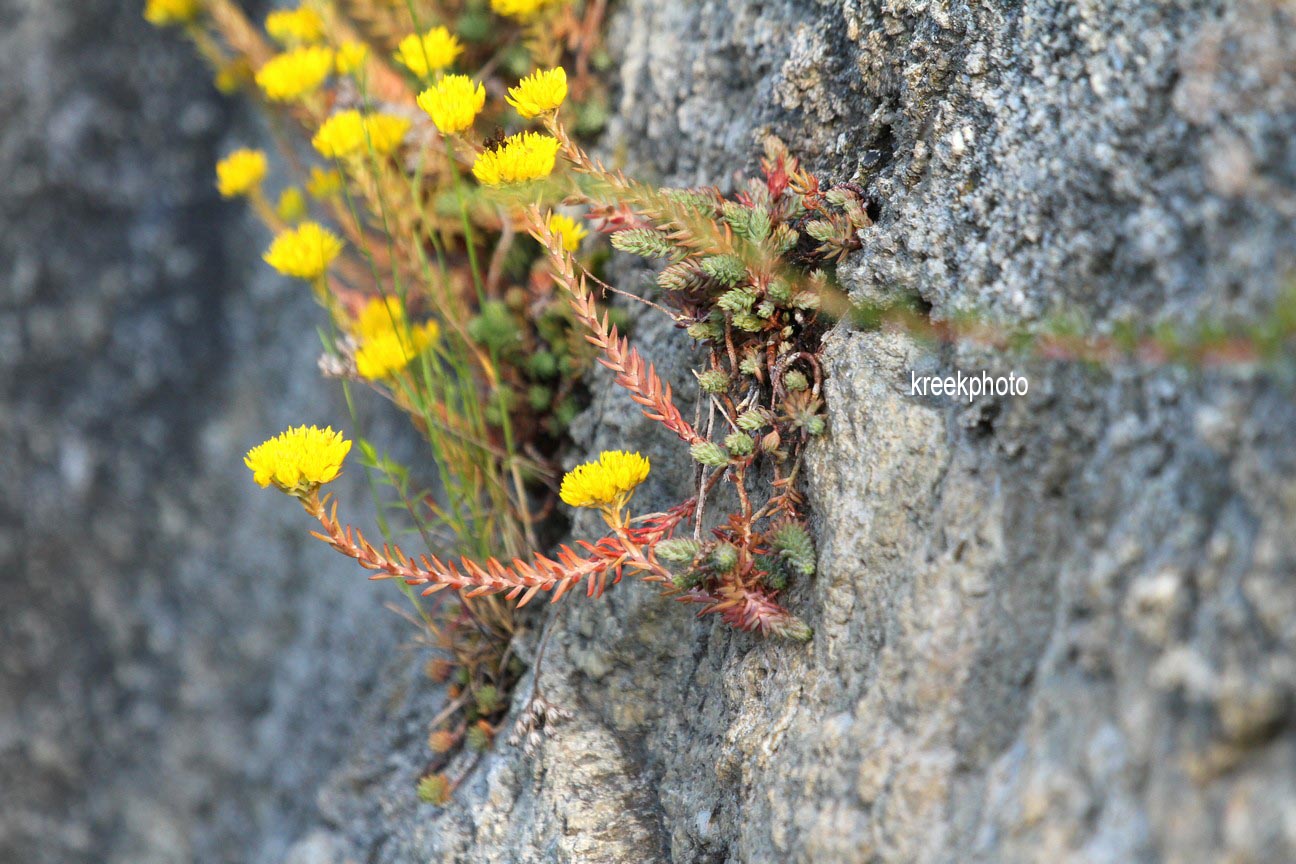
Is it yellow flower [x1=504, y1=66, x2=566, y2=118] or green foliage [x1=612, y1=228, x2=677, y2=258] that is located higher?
yellow flower [x1=504, y1=66, x2=566, y2=118]


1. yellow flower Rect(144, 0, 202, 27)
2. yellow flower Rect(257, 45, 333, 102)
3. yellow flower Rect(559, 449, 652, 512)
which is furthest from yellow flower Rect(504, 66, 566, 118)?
yellow flower Rect(144, 0, 202, 27)

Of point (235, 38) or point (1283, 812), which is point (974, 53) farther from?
point (235, 38)

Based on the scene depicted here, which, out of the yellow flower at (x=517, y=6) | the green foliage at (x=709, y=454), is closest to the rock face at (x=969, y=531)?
the green foliage at (x=709, y=454)

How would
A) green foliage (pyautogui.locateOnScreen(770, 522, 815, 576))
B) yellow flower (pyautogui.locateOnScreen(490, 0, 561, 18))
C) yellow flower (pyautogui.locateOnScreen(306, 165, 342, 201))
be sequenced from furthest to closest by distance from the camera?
yellow flower (pyautogui.locateOnScreen(306, 165, 342, 201)), yellow flower (pyautogui.locateOnScreen(490, 0, 561, 18)), green foliage (pyautogui.locateOnScreen(770, 522, 815, 576))

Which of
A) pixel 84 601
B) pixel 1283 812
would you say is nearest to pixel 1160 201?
pixel 1283 812

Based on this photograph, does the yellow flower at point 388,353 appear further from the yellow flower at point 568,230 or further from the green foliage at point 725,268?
the green foliage at point 725,268

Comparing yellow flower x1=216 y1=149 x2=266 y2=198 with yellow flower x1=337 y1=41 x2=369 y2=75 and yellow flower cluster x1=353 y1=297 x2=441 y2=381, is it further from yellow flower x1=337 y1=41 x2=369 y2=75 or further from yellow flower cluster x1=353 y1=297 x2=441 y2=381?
yellow flower cluster x1=353 y1=297 x2=441 y2=381

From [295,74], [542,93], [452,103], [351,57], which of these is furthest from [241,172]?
[542,93]

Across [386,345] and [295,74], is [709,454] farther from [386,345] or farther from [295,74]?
[295,74]
